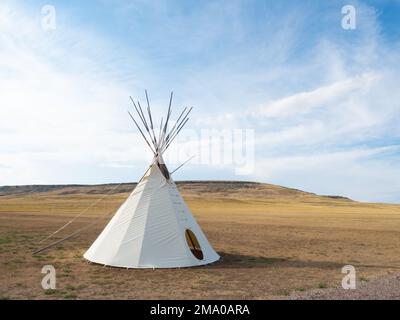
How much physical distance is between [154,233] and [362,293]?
7326 mm

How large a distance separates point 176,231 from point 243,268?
2.96m

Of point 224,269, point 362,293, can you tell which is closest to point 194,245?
point 224,269

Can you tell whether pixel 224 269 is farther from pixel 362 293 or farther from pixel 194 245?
pixel 362 293

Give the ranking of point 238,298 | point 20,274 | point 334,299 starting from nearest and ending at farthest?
point 334,299 < point 238,298 < point 20,274

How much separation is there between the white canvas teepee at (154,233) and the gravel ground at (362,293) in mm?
5210

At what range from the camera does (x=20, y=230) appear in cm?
2772

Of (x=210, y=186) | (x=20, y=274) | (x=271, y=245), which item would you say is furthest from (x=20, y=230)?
(x=210, y=186)

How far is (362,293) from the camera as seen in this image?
10.6m
